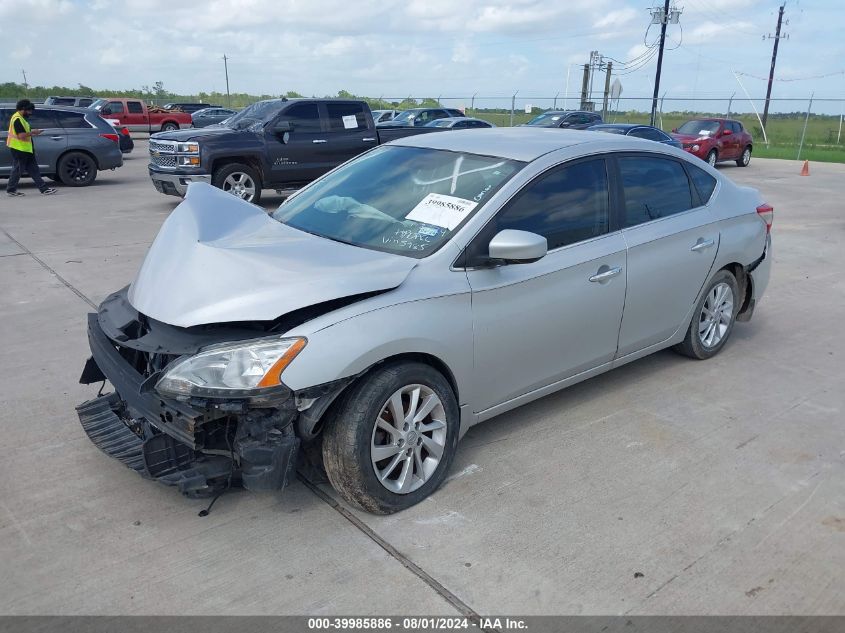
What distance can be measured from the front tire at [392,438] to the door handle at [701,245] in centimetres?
230

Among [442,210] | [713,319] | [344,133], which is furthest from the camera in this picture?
[344,133]

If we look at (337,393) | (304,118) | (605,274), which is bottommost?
(337,393)

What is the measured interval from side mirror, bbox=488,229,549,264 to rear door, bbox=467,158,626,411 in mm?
154

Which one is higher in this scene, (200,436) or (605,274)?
(605,274)

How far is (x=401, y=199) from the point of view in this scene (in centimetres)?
404

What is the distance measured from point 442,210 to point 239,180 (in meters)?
8.83

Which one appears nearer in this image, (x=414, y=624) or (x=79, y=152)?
(x=414, y=624)

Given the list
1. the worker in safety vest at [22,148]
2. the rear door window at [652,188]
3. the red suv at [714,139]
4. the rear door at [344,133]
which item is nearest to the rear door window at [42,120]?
the worker in safety vest at [22,148]

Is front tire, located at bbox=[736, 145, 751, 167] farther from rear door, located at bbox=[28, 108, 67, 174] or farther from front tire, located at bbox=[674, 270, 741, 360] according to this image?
front tire, located at bbox=[674, 270, 741, 360]

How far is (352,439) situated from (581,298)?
5.40ft

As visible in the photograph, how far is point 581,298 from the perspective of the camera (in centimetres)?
406

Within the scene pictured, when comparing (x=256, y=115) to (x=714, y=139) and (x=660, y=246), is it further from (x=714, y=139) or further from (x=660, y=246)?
(x=714, y=139)

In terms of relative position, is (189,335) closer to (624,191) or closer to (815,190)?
(624,191)

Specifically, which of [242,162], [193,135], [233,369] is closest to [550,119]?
[242,162]
